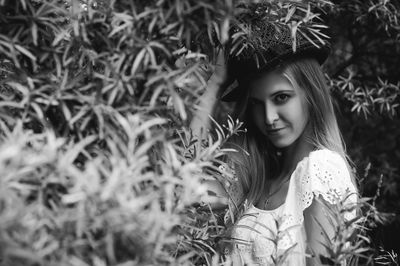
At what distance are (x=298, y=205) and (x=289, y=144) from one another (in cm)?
25

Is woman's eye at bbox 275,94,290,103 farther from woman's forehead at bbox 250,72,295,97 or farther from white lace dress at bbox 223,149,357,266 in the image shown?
white lace dress at bbox 223,149,357,266

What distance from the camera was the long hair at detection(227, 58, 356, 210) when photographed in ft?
6.96

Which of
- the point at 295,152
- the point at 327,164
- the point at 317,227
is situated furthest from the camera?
the point at 295,152

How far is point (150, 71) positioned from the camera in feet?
4.05

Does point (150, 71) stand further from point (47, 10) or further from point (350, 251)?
point (350, 251)

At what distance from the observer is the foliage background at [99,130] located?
988mm

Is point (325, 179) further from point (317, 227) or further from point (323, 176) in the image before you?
point (317, 227)

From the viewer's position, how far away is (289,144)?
2119 millimetres

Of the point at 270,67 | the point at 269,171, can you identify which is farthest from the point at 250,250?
the point at 270,67

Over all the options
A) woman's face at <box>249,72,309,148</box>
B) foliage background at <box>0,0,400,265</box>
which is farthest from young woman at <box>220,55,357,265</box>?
foliage background at <box>0,0,400,265</box>

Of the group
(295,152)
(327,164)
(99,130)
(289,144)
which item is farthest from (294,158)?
(99,130)

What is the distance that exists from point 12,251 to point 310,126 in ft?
4.99

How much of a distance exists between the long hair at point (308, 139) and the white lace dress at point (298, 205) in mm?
123

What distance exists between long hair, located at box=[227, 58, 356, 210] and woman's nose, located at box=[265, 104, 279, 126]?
0.42ft
